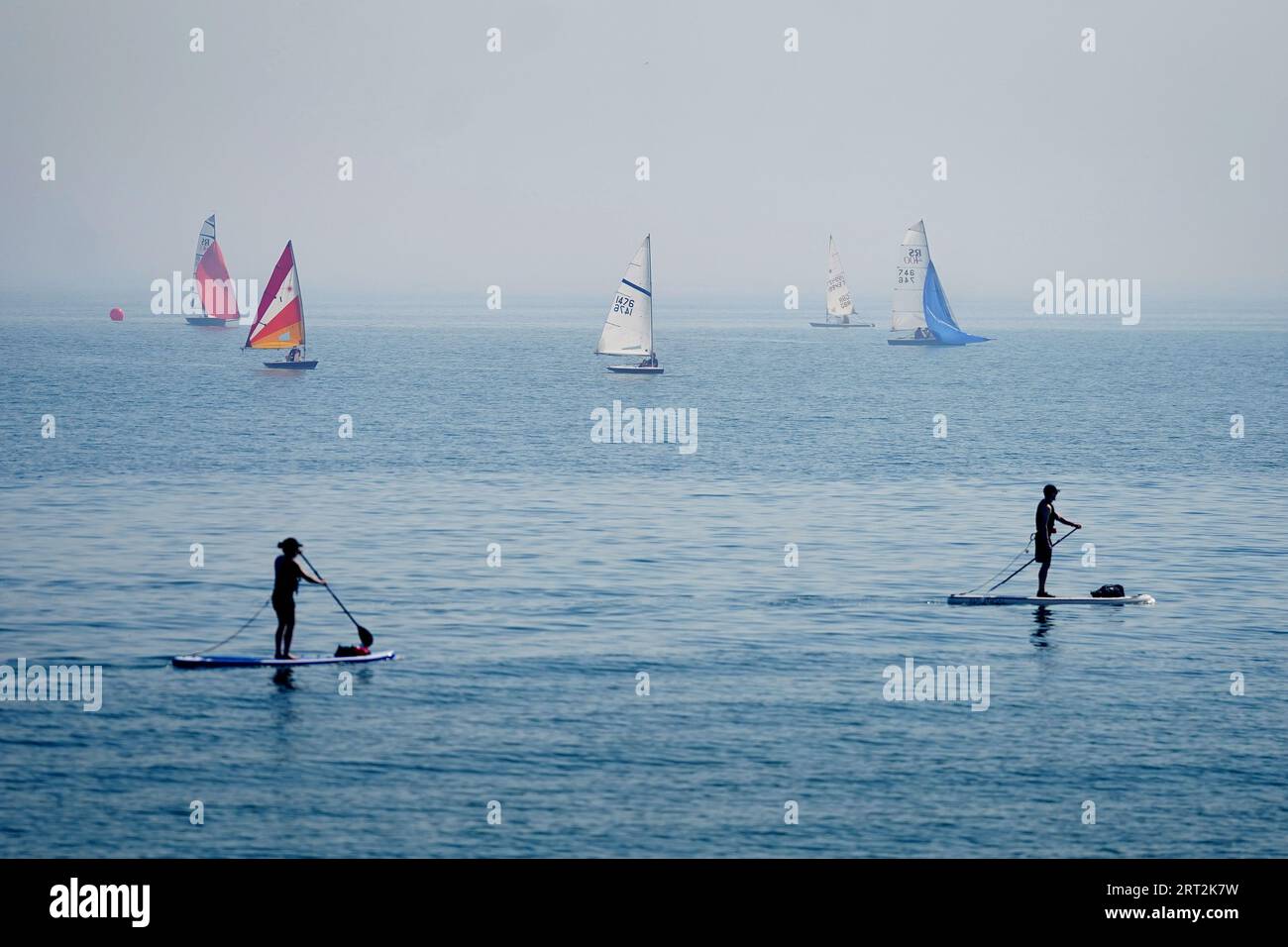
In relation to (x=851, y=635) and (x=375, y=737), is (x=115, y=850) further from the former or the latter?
(x=851, y=635)

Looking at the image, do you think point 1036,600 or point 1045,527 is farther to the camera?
point 1036,600

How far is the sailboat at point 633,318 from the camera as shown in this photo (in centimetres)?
14100

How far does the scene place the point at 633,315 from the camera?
487ft

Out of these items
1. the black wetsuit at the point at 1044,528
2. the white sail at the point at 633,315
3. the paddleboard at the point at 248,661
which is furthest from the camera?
the white sail at the point at 633,315

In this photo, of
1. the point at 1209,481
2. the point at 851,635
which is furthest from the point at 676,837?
the point at 1209,481

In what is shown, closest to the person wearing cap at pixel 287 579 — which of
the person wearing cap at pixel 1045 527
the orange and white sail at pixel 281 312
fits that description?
the person wearing cap at pixel 1045 527

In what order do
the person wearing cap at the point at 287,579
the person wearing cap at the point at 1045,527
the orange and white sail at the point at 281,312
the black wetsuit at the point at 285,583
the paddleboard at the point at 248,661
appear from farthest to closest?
the orange and white sail at the point at 281,312
the person wearing cap at the point at 1045,527
the paddleboard at the point at 248,661
the black wetsuit at the point at 285,583
the person wearing cap at the point at 287,579

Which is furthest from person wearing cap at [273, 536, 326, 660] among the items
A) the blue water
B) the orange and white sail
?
the orange and white sail

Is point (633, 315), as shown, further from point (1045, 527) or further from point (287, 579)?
point (287, 579)

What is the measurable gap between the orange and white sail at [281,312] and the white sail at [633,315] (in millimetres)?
27742

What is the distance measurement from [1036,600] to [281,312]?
403ft

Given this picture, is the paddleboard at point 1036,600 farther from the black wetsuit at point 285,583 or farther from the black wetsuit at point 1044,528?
the black wetsuit at point 285,583

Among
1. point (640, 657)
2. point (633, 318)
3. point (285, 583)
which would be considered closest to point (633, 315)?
point (633, 318)

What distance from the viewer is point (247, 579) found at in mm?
55094
